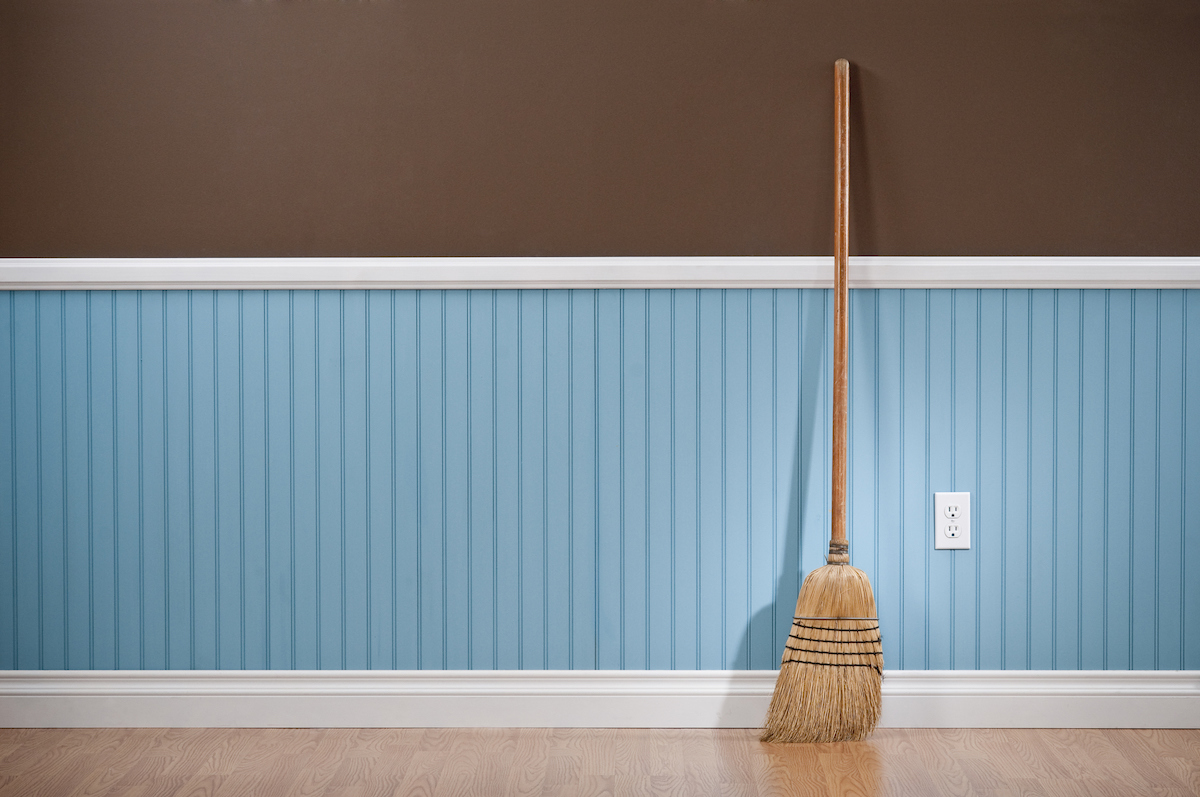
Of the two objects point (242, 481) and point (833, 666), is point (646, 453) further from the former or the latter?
point (242, 481)

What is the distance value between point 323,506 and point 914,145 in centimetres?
124

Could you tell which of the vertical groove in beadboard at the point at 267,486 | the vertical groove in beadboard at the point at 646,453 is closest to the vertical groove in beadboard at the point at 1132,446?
the vertical groove in beadboard at the point at 646,453

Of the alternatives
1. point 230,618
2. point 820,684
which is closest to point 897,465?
point 820,684

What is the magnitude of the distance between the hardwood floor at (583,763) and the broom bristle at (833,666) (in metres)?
0.04

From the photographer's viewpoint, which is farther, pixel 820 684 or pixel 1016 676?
pixel 1016 676

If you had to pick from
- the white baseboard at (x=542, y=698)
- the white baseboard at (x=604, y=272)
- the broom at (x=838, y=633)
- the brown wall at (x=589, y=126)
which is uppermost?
the brown wall at (x=589, y=126)

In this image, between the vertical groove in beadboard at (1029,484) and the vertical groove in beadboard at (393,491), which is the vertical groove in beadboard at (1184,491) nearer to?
the vertical groove in beadboard at (1029,484)

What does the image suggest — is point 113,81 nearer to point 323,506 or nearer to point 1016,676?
point 323,506

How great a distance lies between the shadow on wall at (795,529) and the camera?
1.46 meters

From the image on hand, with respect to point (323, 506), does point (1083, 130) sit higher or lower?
higher

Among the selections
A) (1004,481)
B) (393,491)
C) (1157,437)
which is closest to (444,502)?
(393,491)

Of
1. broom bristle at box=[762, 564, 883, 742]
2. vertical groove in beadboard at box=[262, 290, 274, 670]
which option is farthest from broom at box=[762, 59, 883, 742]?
vertical groove in beadboard at box=[262, 290, 274, 670]

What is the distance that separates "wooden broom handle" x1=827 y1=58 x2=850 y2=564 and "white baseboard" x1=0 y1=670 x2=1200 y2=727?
314mm

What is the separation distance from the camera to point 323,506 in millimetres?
1477
